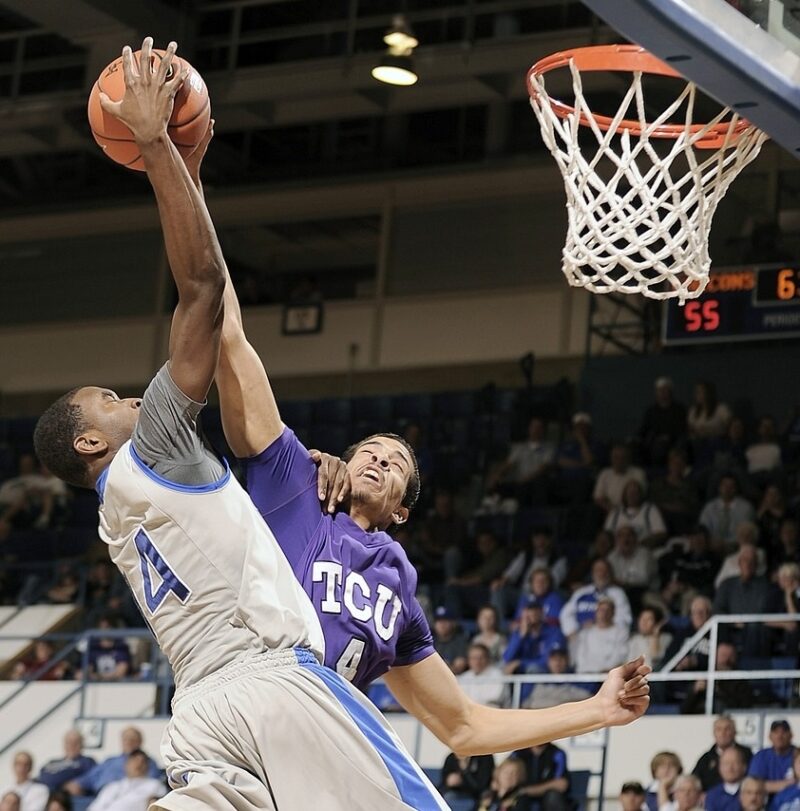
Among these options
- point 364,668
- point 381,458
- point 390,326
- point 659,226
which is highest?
point 390,326

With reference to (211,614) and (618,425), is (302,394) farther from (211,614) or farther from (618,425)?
(211,614)

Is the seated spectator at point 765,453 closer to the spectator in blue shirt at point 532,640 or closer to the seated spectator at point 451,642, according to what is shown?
the spectator in blue shirt at point 532,640

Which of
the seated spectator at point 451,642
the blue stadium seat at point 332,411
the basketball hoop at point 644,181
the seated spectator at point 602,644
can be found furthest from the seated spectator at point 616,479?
the basketball hoop at point 644,181

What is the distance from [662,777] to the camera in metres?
9.21

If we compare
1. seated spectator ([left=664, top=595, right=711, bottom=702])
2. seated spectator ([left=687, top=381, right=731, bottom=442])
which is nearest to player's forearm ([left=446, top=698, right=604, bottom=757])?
seated spectator ([left=664, top=595, right=711, bottom=702])

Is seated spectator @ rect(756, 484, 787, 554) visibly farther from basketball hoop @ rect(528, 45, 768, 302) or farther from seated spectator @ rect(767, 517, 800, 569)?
basketball hoop @ rect(528, 45, 768, 302)

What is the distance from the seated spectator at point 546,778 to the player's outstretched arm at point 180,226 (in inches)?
273

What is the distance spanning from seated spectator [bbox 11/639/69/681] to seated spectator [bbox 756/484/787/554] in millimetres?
5624

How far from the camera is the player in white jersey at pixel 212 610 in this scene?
10.3 ft

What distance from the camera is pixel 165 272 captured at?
18141 mm

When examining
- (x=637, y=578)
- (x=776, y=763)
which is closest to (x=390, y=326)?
(x=637, y=578)

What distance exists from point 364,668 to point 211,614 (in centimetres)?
61

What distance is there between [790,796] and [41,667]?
6.82 metres

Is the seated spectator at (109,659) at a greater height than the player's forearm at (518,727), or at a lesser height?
lesser
